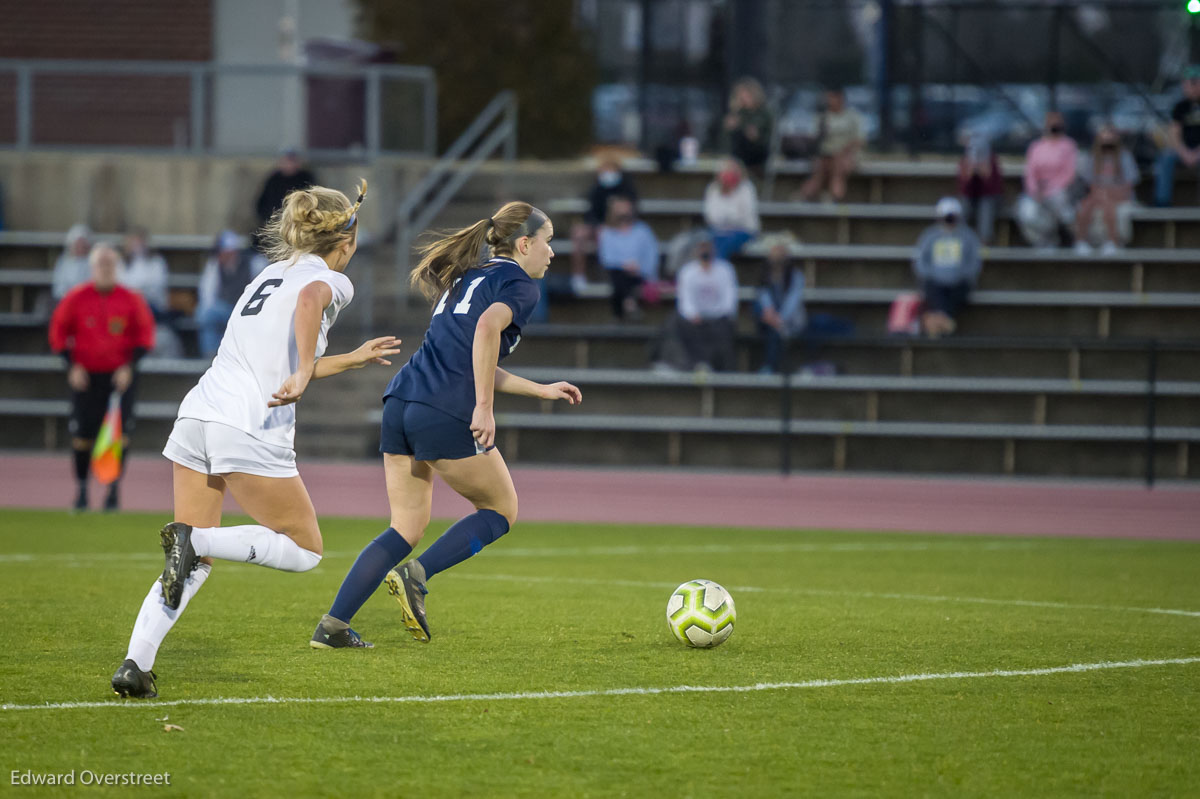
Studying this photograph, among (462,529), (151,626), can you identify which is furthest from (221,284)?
(151,626)

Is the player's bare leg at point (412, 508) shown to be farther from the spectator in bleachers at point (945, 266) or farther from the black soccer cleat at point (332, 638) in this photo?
the spectator in bleachers at point (945, 266)

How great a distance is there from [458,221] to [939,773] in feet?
62.2

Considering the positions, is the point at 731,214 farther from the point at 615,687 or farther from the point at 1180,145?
the point at 615,687

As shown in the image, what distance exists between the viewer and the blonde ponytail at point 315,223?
21.7 ft

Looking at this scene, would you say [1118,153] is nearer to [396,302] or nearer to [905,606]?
[396,302]

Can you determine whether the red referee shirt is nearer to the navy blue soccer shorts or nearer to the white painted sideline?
the white painted sideline

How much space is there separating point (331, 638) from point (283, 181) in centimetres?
1449

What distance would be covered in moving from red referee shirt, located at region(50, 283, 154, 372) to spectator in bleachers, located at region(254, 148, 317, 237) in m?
6.25

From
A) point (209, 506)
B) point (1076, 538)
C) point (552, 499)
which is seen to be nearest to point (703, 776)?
point (209, 506)

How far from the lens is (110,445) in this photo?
14.5 metres

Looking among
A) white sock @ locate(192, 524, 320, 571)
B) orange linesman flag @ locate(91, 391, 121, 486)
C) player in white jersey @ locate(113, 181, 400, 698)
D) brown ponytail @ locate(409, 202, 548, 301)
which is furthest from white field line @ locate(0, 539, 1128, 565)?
white sock @ locate(192, 524, 320, 571)

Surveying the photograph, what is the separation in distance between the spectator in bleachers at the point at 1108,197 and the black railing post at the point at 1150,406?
146 inches

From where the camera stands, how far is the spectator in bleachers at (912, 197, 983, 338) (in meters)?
20.3

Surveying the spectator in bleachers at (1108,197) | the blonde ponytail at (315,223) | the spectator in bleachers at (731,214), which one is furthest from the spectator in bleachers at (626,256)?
the blonde ponytail at (315,223)
